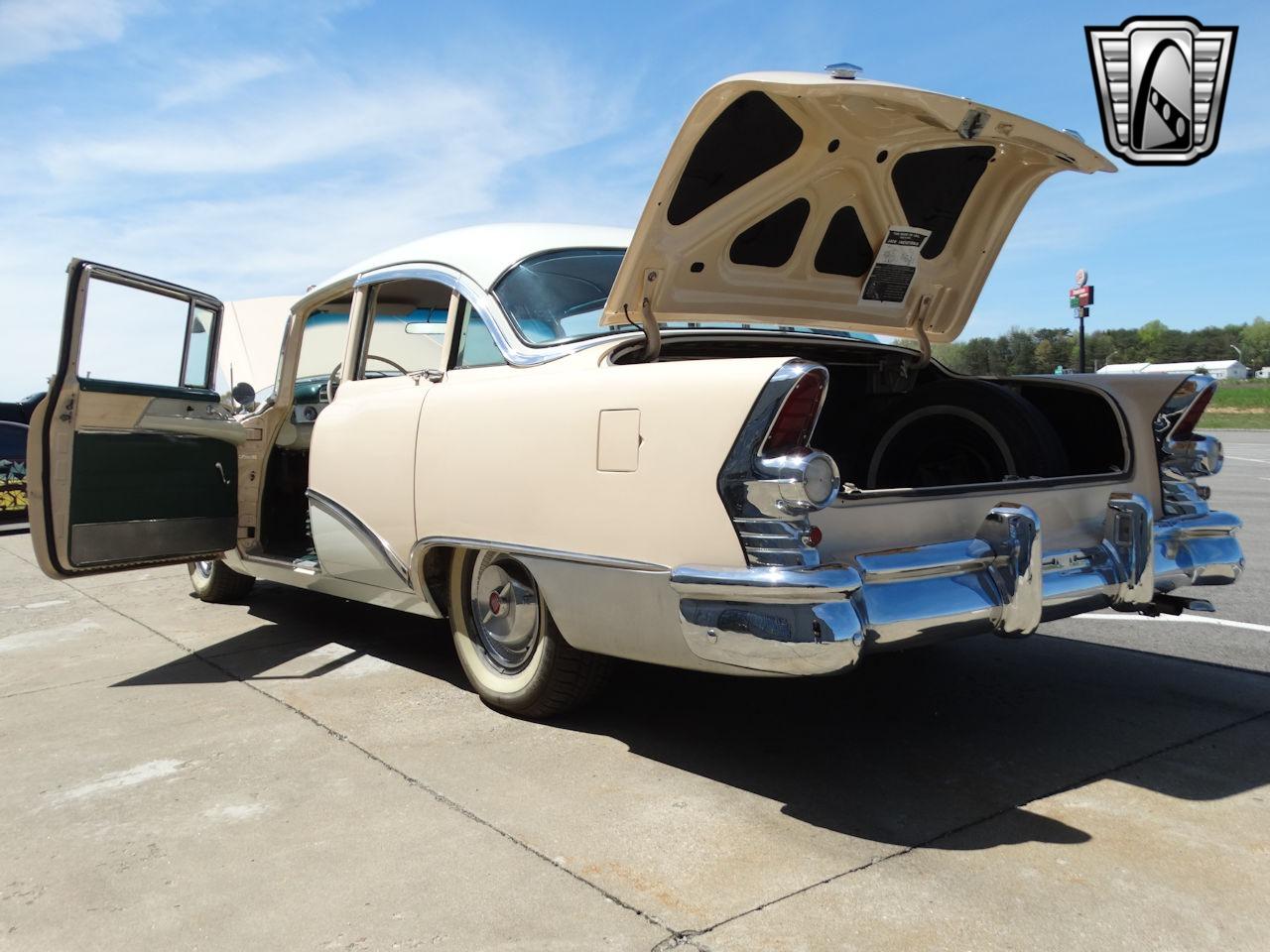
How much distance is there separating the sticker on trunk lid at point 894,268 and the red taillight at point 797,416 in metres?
1.59

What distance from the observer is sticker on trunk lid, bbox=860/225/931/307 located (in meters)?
4.05

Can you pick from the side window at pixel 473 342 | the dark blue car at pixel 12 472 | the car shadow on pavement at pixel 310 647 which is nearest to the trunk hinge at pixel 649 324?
the side window at pixel 473 342

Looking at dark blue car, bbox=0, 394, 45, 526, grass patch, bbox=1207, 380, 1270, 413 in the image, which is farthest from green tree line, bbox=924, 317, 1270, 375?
dark blue car, bbox=0, 394, 45, 526

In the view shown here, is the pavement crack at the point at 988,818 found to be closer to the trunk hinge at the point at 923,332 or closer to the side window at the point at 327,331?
the trunk hinge at the point at 923,332

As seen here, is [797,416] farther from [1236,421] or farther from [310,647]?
[1236,421]

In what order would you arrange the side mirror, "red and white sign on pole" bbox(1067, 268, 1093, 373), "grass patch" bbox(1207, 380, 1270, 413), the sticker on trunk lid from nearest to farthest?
the sticker on trunk lid, the side mirror, "red and white sign on pole" bbox(1067, 268, 1093, 373), "grass patch" bbox(1207, 380, 1270, 413)

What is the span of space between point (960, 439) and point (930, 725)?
1192mm

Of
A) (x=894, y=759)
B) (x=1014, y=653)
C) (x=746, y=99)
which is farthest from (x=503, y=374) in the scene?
(x=1014, y=653)

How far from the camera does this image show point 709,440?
8.93ft

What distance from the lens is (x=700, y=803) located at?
297 centimetres

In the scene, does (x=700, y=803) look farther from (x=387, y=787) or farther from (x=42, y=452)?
(x=42, y=452)

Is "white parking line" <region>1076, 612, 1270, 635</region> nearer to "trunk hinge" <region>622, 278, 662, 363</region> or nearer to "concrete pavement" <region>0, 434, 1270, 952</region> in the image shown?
"concrete pavement" <region>0, 434, 1270, 952</region>

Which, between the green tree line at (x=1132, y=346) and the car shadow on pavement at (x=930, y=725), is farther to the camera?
the green tree line at (x=1132, y=346)

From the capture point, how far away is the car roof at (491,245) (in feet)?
13.2
